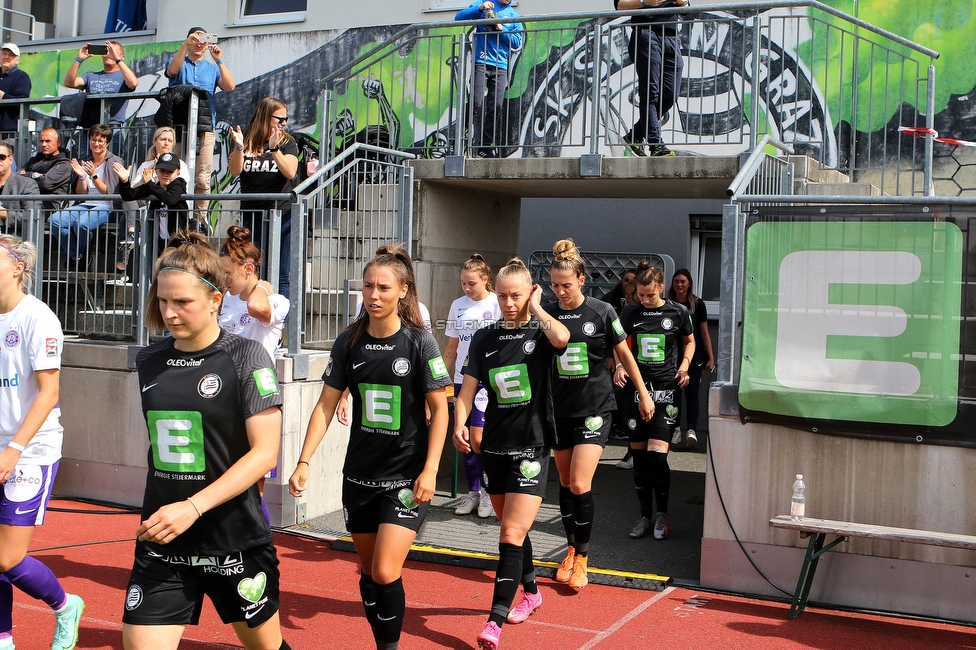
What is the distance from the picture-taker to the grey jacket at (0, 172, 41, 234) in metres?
9.41

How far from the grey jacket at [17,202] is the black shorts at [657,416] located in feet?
19.3

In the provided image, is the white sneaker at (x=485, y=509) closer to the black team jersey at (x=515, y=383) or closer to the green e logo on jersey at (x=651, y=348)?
the green e logo on jersey at (x=651, y=348)

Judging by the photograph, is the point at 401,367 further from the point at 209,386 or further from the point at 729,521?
the point at 729,521

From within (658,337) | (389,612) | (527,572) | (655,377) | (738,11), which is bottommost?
(527,572)

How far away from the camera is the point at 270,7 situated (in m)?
14.9

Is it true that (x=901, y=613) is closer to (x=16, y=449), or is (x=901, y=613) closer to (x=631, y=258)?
(x=16, y=449)

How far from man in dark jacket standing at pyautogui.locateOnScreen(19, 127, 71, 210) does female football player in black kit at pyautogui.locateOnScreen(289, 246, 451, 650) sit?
7.16 metres

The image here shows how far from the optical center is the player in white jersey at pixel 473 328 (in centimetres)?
797

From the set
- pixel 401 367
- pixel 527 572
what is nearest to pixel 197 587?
pixel 401 367

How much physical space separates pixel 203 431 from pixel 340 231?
18.8 feet

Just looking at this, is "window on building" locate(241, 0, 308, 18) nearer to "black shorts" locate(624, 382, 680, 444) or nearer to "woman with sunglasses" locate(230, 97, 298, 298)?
"woman with sunglasses" locate(230, 97, 298, 298)

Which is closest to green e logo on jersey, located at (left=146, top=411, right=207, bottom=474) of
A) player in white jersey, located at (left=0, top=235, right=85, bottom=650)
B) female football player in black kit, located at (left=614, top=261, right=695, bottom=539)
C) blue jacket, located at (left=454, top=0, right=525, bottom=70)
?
player in white jersey, located at (left=0, top=235, right=85, bottom=650)

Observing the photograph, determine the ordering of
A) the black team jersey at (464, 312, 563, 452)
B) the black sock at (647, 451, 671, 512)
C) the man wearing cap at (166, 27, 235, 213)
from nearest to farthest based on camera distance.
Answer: the black team jersey at (464, 312, 563, 452)
the black sock at (647, 451, 671, 512)
the man wearing cap at (166, 27, 235, 213)

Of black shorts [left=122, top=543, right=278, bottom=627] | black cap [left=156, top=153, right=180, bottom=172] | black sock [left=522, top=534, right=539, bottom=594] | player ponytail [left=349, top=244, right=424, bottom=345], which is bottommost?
black sock [left=522, top=534, right=539, bottom=594]
